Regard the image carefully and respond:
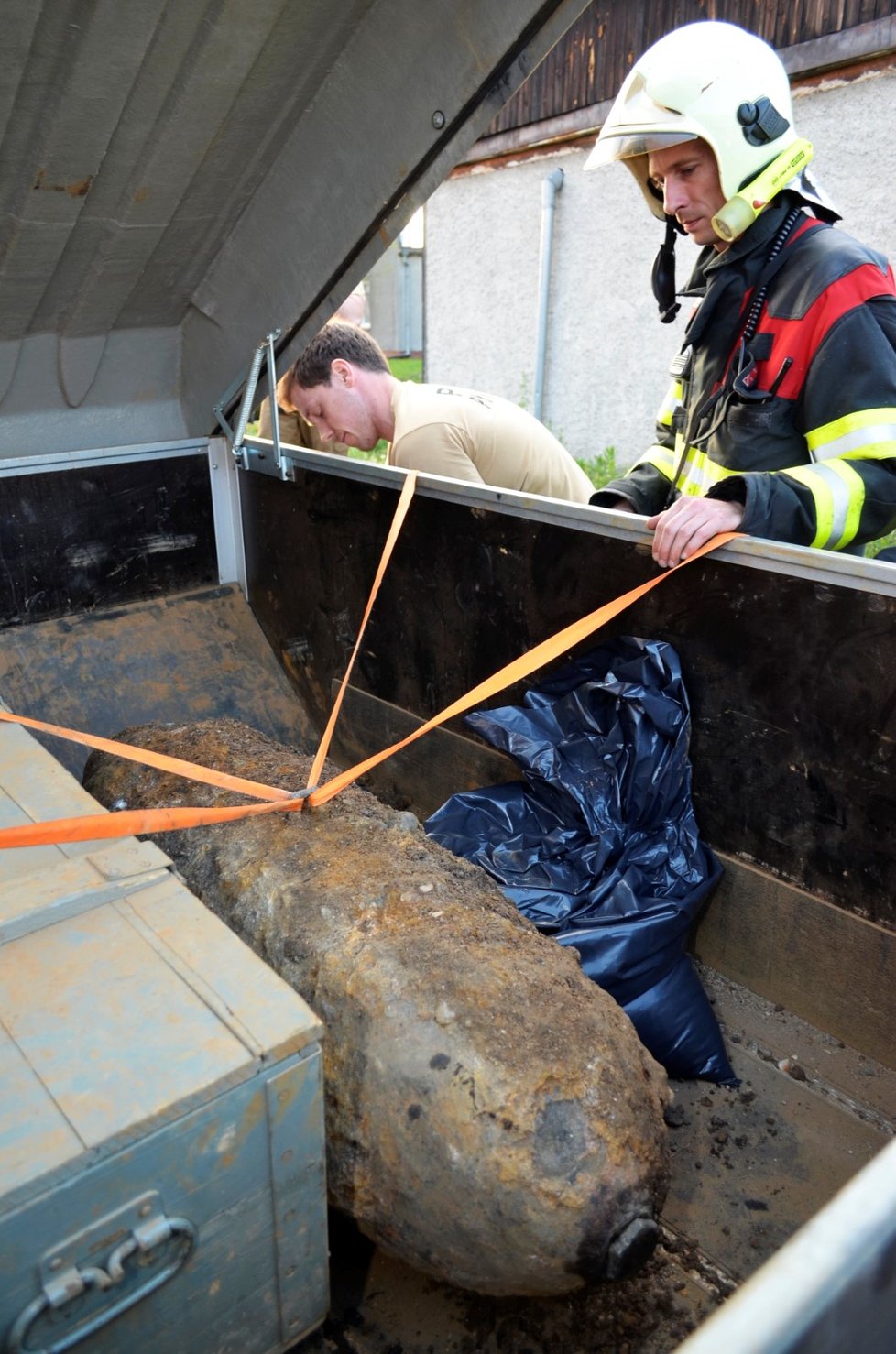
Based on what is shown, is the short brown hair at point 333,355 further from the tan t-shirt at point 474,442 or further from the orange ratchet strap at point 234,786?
the orange ratchet strap at point 234,786

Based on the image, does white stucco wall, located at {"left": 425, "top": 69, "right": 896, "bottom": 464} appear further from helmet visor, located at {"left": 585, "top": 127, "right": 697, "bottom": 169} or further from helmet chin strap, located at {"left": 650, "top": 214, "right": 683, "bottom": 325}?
helmet visor, located at {"left": 585, "top": 127, "right": 697, "bottom": 169}

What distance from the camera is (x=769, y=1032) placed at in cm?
219

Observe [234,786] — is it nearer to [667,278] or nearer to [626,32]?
[667,278]

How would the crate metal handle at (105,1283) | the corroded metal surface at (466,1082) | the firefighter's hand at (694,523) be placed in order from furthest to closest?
the firefighter's hand at (694,523) → the corroded metal surface at (466,1082) → the crate metal handle at (105,1283)

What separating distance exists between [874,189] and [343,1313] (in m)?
7.15

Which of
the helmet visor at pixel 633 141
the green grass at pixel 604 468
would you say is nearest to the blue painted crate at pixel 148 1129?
the helmet visor at pixel 633 141

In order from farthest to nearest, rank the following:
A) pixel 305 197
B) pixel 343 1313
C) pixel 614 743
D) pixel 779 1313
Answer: pixel 305 197 → pixel 614 743 → pixel 343 1313 → pixel 779 1313

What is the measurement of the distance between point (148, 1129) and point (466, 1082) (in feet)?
1.68

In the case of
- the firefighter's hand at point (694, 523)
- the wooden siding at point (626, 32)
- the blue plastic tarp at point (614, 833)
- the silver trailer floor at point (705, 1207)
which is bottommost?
the silver trailer floor at point (705, 1207)

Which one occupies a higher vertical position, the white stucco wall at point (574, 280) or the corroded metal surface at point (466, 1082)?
the white stucco wall at point (574, 280)

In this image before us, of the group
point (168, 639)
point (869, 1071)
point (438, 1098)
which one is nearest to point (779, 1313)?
point (438, 1098)

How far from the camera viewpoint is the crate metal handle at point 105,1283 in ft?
3.38

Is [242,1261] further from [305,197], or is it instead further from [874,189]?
[874,189]

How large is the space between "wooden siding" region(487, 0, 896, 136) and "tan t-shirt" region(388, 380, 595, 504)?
4085 millimetres
